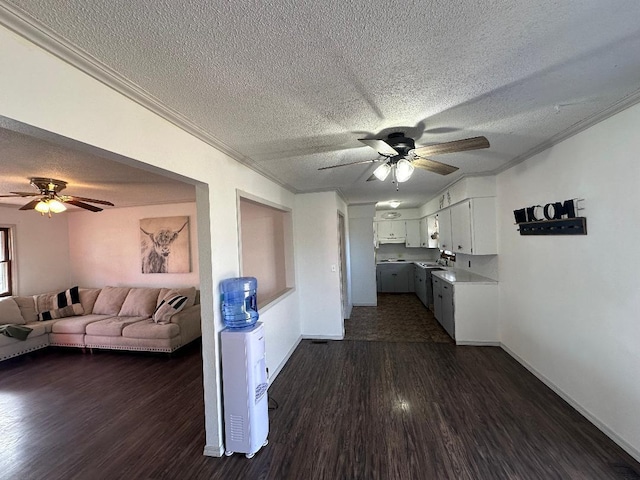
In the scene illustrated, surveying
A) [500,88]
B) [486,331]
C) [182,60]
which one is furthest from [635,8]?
[486,331]

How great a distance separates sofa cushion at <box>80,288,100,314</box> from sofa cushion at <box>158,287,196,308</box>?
137cm

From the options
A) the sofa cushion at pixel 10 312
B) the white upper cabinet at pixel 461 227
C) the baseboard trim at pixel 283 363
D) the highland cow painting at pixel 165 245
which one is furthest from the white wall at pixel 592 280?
the sofa cushion at pixel 10 312

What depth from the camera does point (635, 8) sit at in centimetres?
111

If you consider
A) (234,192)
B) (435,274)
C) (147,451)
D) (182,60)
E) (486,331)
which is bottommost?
(147,451)

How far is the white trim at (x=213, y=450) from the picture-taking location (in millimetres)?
2174

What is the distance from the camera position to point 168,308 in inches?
170

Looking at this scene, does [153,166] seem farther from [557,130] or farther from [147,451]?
[557,130]

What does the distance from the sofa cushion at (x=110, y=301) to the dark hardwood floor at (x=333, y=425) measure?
1.12 meters

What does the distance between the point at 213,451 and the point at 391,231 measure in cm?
679

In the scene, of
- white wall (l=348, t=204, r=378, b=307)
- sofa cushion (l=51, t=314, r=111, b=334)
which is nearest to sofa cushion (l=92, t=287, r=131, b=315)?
sofa cushion (l=51, t=314, r=111, b=334)

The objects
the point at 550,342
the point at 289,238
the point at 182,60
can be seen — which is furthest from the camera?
the point at 289,238

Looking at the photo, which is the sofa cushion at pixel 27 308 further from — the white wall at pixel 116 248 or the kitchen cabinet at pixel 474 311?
the kitchen cabinet at pixel 474 311

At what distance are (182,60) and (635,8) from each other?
1884mm

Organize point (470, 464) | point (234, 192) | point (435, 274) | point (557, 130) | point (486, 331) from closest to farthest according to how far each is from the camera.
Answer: point (470, 464) → point (557, 130) → point (234, 192) → point (486, 331) → point (435, 274)
